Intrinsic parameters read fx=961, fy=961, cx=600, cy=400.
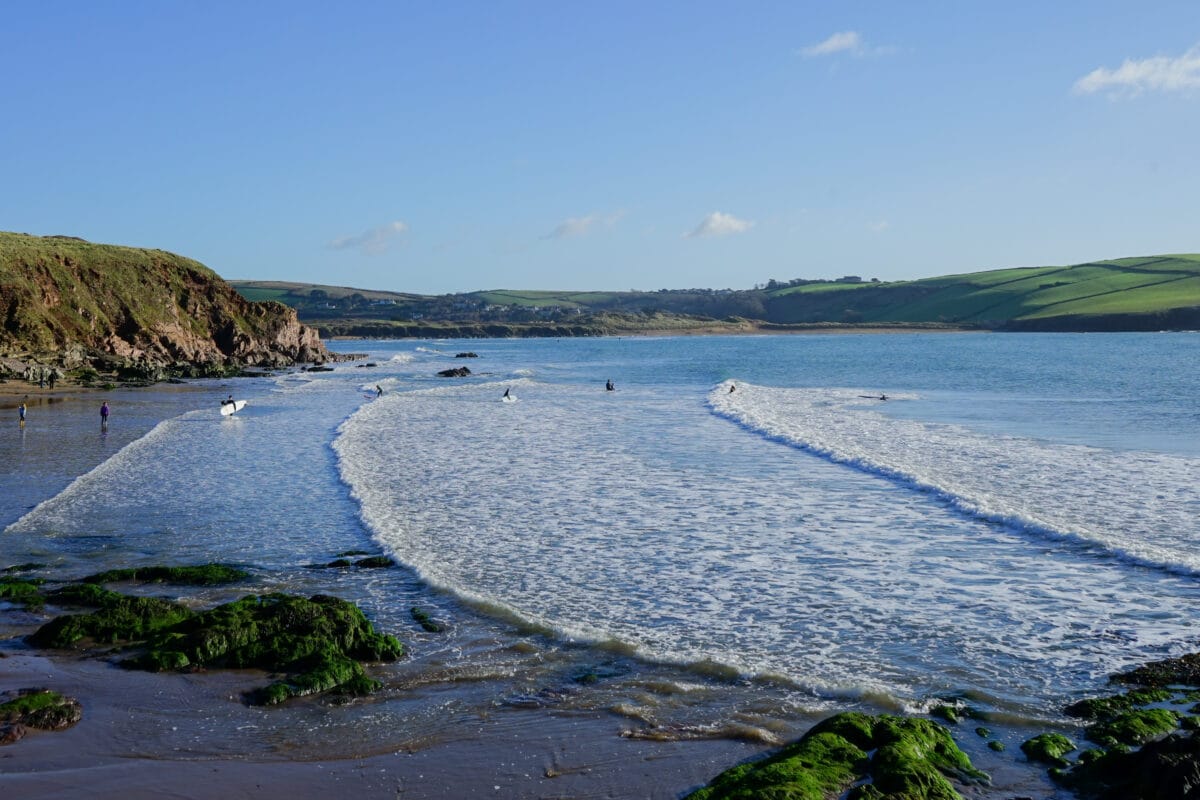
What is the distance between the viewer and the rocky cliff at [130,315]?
5334cm

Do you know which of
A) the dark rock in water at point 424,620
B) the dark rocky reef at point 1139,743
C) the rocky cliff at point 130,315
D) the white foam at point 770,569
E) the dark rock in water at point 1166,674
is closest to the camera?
the dark rocky reef at point 1139,743

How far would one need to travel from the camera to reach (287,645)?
10.3m

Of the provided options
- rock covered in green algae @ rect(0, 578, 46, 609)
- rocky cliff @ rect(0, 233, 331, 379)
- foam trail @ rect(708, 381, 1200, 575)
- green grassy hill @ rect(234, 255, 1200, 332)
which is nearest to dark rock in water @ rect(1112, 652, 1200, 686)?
foam trail @ rect(708, 381, 1200, 575)

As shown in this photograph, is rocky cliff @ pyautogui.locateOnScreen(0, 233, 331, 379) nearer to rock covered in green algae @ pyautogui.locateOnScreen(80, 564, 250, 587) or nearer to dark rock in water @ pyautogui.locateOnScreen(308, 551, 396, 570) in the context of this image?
rock covered in green algae @ pyautogui.locateOnScreen(80, 564, 250, 587)

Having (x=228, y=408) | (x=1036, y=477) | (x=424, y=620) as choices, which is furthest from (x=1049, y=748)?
(x=228, y=408)

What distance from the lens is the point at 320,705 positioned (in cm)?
904

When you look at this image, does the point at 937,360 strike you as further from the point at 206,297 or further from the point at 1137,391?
the point at 206,297

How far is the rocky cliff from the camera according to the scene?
53.3m

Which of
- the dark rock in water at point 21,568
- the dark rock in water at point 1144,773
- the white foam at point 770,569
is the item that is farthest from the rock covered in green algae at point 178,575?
the dark rock in water at point 1144,773

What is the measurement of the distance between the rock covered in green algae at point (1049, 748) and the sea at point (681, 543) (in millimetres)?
522

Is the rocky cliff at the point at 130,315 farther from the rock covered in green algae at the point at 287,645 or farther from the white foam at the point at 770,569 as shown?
the rock covered in green algae at the point at 287,645

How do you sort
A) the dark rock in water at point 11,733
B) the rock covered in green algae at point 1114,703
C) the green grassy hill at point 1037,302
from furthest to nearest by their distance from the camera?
the green grassy hill at point 1037,302 → the rock covered in green algae at point 1114,703 → the dark rock in water at point 11,733

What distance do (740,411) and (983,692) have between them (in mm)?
29268

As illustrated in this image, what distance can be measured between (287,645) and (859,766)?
6079 mm
